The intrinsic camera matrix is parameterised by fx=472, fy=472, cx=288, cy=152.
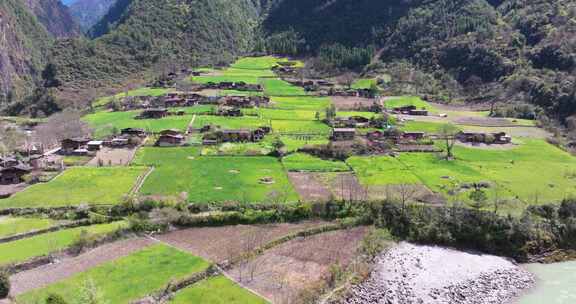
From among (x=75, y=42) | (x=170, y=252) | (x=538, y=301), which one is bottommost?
(x=538, y=301)

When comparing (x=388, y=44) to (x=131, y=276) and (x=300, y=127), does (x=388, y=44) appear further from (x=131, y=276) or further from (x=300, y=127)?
(x=131, y=276)

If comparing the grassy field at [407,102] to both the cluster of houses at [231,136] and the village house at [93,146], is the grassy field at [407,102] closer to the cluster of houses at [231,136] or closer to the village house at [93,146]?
the cluster of houses at [231,136]

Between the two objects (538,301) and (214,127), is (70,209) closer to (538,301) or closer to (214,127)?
(214,127)

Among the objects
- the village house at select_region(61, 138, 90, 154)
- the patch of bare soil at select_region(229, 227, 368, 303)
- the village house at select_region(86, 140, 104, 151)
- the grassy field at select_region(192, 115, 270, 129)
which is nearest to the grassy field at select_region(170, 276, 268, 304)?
the patch of bare soil at select_region(229, 227, 368, 303)

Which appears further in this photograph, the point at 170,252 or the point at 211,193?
the point at 211,193

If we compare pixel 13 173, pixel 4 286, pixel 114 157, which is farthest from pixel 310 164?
pixel 4 286

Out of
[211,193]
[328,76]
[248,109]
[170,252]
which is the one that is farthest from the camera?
[328,76]

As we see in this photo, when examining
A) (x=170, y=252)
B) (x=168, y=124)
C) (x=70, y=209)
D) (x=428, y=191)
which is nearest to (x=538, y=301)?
(x=428, y=191)
